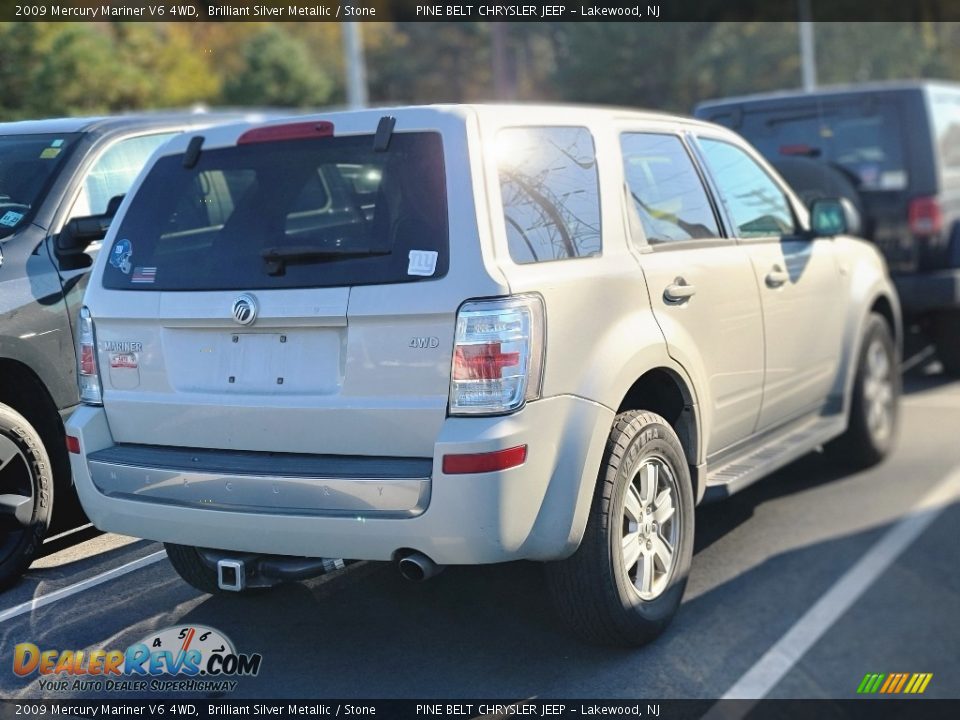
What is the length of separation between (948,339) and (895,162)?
1.47 m

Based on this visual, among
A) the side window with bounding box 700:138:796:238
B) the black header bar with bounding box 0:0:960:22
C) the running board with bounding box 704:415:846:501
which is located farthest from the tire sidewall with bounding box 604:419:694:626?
the black header bar with bounding box 0:0:960:22

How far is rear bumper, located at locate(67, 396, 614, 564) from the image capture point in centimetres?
351

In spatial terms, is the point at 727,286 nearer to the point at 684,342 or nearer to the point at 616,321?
the point at 684,342

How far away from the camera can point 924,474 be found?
6469 millimetres

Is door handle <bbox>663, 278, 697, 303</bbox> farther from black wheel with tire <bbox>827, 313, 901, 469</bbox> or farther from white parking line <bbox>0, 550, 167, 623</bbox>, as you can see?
white parking line <bbox>0, 550, 167, 623</bbox>

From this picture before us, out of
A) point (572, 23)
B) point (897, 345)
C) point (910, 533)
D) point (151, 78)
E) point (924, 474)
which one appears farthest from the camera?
point (572, 23)

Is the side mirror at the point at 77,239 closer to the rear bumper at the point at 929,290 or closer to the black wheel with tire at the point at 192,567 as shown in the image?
the black wheel with tire at the point at 192,567

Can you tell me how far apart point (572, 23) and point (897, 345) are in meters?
43.4

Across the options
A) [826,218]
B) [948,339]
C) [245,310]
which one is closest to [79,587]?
[245,310]

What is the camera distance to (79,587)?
4.75 metres

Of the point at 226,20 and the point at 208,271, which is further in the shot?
the point at 226,20

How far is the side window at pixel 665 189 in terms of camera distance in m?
4.51

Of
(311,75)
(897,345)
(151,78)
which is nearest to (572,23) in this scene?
(311,75)

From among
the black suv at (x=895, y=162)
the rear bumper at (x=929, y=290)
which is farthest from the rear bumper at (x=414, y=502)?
the rear bumper at (x=929, y=290)
